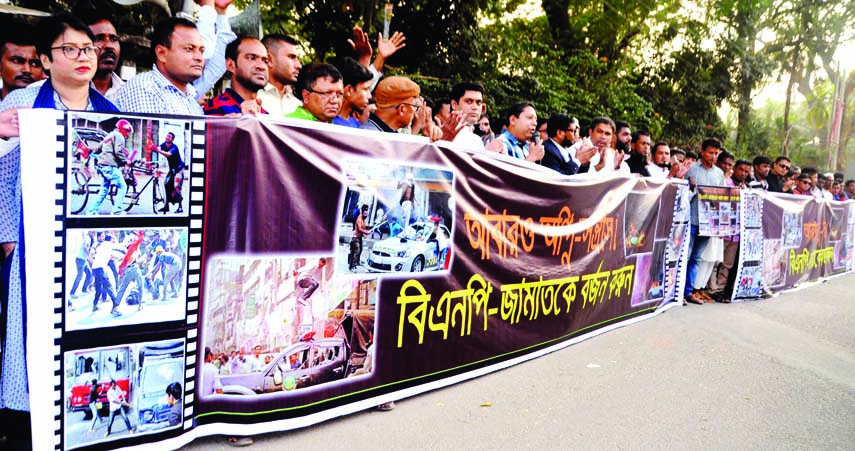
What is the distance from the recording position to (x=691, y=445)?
3582 mm

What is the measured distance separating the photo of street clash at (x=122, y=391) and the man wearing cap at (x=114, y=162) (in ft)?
2.03

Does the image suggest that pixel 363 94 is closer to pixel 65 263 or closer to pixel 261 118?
pixel 261 118

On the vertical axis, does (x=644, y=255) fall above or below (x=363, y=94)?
below

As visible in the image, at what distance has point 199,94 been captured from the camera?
4.73 meters

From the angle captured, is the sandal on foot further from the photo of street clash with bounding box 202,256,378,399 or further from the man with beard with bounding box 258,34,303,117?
the man with beard with bounding box 258,34,303,117

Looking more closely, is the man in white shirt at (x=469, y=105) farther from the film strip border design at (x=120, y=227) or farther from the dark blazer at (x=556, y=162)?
the film strip border design at (x=120, y=227)

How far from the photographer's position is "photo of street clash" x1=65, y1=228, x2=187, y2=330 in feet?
9.10


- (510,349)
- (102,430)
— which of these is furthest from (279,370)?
(510,349)

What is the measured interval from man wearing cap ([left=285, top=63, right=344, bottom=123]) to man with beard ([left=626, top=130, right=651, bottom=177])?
15.7 ft

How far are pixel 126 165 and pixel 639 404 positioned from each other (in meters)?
3.24

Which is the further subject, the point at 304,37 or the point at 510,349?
the point at 304,37

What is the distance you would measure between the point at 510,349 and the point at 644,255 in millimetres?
2575

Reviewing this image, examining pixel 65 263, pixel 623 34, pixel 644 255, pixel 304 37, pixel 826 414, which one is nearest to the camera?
pixel 65 263

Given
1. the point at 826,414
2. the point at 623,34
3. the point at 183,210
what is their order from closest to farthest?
the point at 183,210, the point at 826,414, the point at 623,34
